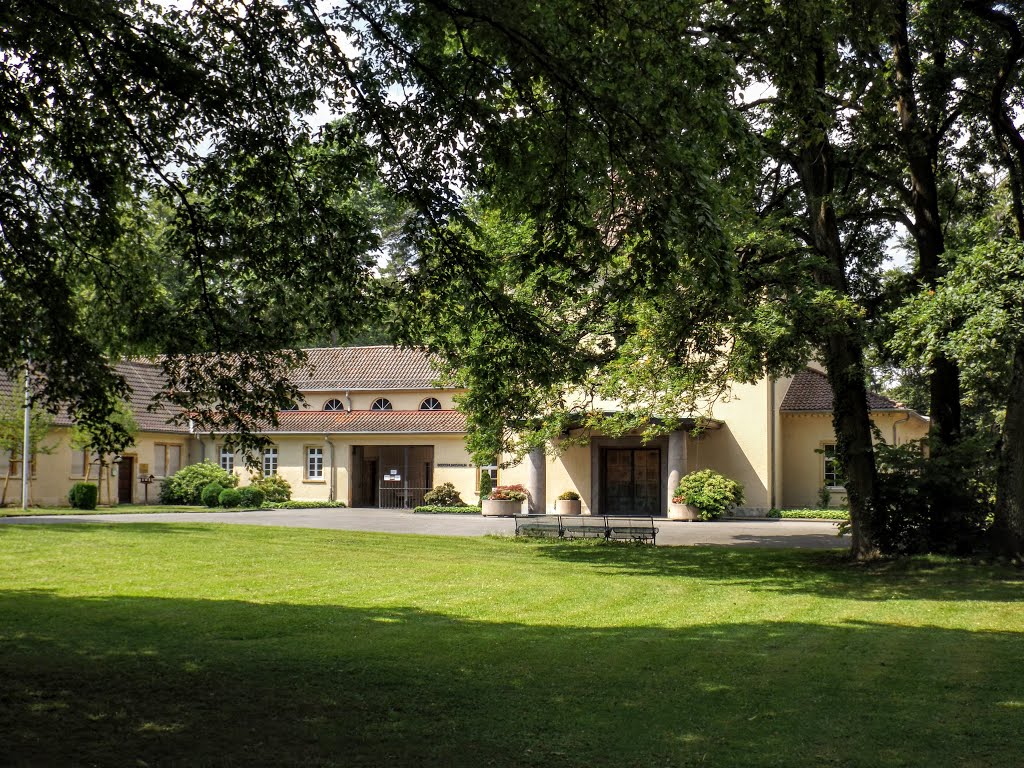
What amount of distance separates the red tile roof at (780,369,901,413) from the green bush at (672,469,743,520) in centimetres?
433

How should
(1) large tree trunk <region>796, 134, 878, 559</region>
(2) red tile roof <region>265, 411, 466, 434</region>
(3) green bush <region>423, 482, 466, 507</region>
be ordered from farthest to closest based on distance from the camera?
1. (2) red tile roof <region>265, 411, 466, 434</region>
2. (3) green bush <region>423, 482, 466, 507</region>
3. (1) large tree trunk <region>796, 134, 878, 559</region>

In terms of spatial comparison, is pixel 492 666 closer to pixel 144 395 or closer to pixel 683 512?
pixel 683 512

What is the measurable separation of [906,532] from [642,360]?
6.34 meters

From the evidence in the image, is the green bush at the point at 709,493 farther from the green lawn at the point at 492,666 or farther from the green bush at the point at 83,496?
the green bush at the point at 83,496

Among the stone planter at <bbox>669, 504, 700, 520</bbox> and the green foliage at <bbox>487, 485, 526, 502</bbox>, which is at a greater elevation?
the green foliage at <bbox>487, 485, 526, 502</bbox>

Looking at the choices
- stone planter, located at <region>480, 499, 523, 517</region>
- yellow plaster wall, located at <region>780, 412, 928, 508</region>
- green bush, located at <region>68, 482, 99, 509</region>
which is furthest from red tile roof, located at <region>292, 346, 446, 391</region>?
yellow plaster wall, located at <region>780, 412, 928, 508</region>

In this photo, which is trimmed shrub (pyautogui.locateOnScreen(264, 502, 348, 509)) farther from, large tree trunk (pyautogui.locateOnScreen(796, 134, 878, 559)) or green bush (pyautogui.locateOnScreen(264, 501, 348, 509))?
large tree trunk (pyautogui.locateOnScreen(796, 134, 878, 559))

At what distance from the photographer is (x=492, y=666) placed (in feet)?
29.3

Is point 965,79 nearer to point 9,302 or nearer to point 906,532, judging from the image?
point 906,532

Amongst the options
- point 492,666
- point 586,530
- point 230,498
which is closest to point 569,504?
point 586,530

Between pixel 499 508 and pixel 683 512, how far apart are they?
640 cm

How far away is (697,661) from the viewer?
30.8 ft

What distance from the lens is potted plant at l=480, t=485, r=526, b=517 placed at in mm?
34719

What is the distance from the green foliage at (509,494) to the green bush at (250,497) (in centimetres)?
896
